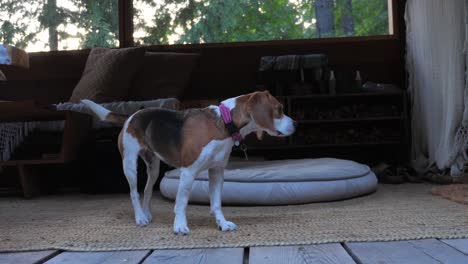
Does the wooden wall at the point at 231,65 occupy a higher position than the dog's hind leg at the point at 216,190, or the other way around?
the wooden wall at the point at 231,65

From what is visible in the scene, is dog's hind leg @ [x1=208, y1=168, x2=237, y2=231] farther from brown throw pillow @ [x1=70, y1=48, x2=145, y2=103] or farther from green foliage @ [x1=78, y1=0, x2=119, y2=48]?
green foliage @ [x1=78, y1=0, x2=119, y2=48]

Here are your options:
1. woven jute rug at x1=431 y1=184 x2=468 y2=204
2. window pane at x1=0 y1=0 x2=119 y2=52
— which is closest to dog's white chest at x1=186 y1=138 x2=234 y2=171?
woven jute rug at x1=431 y1=184 x2=468 y2=204

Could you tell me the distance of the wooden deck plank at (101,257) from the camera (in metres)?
1.61

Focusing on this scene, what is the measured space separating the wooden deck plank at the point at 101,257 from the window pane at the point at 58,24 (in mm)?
3392

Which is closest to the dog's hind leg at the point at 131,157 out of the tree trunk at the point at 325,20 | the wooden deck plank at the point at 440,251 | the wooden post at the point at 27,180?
the wooden deck plank at the point at 440,251

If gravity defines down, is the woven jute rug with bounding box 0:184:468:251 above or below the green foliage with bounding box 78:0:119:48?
below

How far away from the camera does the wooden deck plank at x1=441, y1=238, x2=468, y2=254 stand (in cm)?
160

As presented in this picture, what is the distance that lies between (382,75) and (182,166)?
10.0 feet

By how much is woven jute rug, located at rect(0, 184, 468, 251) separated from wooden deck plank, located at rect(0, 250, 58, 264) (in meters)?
0.06

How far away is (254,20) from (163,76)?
1123mm

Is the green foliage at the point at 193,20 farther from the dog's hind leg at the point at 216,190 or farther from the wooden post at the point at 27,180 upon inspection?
the dog's hind leg at the point at 216,190

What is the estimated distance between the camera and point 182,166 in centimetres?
214

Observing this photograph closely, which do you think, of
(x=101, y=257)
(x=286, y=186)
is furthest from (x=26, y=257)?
(x=286, y=186)

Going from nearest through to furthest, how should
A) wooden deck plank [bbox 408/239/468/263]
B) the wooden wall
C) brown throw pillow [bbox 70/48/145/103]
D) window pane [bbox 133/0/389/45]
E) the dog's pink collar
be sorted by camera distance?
wooden deck plank [bbox 408/239/468/263] → the dog's pink collar → brown throw pillow [bbox 70/48/145/103] → the wooden wall → window pane [bbox 133/0/389/45]
